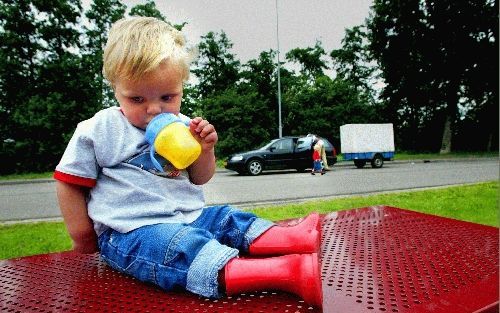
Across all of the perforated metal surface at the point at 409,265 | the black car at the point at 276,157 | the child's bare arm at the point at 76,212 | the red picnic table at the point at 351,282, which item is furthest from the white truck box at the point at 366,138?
the child's bare arm at the point at 76,212

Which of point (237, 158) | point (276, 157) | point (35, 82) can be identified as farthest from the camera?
point (35, 82)

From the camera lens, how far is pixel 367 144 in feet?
56.5

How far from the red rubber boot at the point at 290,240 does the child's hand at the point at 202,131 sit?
463mm

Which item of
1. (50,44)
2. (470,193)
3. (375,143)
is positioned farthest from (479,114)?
(50,44)

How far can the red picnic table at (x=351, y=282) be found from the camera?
117 cm

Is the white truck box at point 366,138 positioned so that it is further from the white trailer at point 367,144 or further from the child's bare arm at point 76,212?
the child's bare arm at point 76,212

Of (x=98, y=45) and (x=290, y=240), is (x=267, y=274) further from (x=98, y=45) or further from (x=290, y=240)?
(x=98, y=45)

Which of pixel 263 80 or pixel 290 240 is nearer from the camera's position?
pixel 290 240

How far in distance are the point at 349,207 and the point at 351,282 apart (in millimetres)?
3808

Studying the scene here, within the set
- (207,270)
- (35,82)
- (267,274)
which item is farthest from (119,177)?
(35,82)

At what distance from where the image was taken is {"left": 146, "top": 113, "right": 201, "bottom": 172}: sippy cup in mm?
1264

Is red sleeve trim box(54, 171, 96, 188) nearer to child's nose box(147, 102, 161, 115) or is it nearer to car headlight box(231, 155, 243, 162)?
child's nose box(147, 102, 161, 115)

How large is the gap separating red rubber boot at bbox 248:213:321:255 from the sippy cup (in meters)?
0.50

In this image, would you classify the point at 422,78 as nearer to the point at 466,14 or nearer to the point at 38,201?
the point at 466,14
